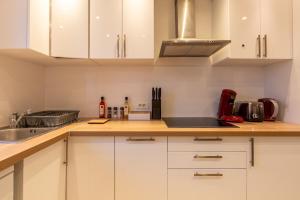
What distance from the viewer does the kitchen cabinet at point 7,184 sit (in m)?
0.87

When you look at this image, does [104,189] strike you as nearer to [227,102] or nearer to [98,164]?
[98,164]

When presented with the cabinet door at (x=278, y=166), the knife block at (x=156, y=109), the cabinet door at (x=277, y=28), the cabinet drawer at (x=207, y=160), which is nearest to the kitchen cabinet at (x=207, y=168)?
the cabinet drawer at (x=207, y=160)

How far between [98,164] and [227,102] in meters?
1.23

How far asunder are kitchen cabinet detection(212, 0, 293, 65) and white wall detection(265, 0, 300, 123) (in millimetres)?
52

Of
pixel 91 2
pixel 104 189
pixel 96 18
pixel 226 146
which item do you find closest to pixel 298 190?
pixel 226 146

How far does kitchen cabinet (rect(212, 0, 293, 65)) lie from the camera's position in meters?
1.82

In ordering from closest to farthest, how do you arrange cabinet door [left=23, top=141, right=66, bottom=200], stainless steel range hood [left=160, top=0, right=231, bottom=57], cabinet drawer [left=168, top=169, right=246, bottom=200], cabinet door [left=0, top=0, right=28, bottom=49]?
cabinet door [left=23, top=141, right=66, bottom=200] < cabinet door [left=0, top=0, right=28, bottom=49] < cabinet drawer [left=168, top=169, right=246, bottom=200] < stainless steel range hood [left=160, top=0, right=231, bottom=57]

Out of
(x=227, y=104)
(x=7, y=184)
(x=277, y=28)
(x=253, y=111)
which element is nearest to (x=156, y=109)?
(x=227, y=104)

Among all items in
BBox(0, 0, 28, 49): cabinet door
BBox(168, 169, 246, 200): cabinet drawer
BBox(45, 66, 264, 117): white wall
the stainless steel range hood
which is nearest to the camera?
BBox(0, 0, 28, 49): cabinet door

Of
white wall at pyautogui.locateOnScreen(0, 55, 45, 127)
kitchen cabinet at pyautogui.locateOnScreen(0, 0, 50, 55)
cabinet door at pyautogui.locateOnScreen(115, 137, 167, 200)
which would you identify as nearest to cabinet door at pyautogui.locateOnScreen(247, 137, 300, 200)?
cabinet door at pyautogui.locateOnScreen(115, 137, 167, 200)

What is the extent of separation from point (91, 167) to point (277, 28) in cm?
183

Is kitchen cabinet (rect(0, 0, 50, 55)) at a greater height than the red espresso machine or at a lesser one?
greater

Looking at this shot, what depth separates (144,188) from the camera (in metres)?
1.50

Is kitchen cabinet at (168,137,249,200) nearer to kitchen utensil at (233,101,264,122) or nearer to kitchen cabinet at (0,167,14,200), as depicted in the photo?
kitchen utensil at (233,101,264,122)
